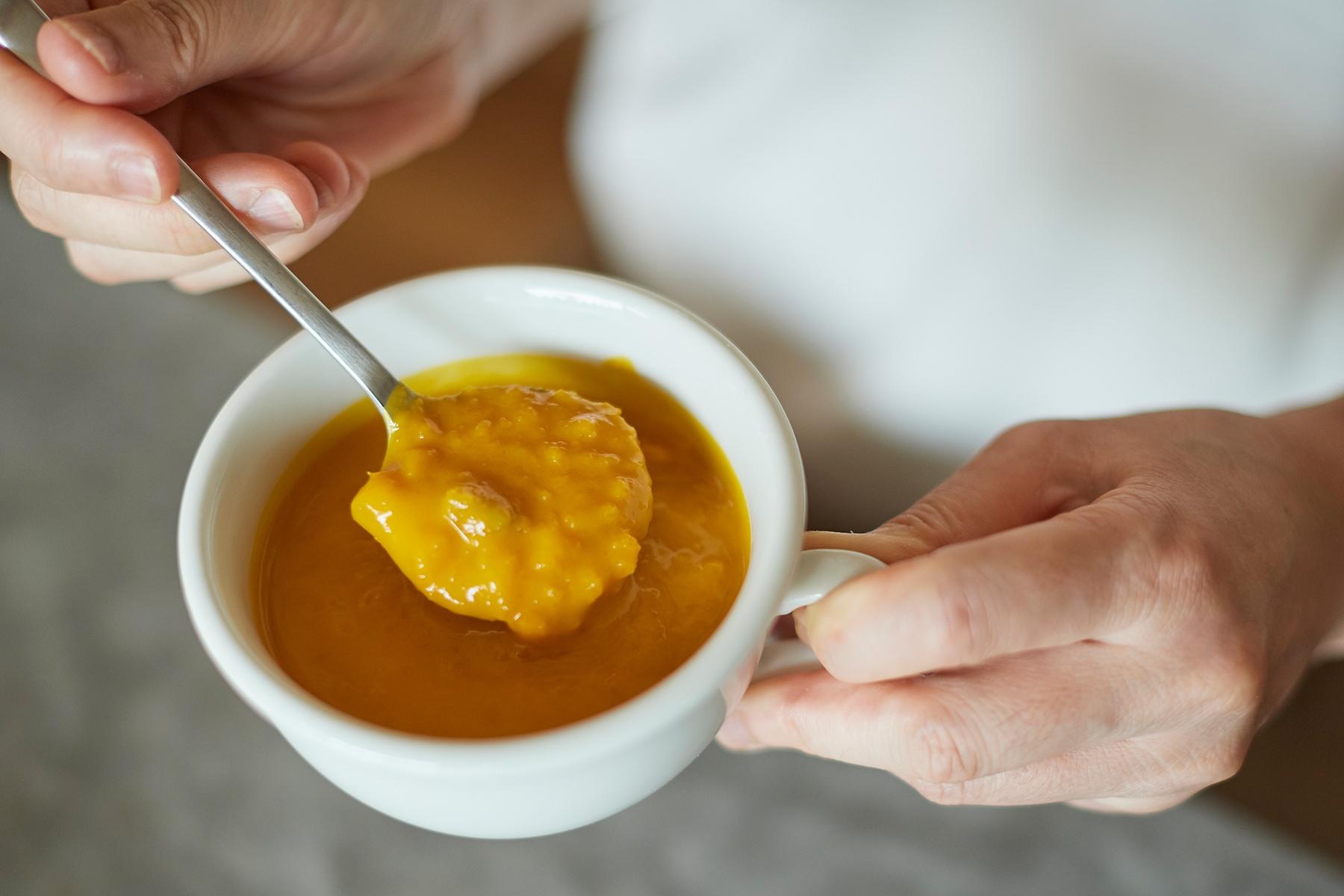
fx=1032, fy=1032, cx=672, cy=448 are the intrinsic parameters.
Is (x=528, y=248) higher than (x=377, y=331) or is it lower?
lower

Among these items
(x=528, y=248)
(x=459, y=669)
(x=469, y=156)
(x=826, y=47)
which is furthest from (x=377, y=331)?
(x=469, y=156)

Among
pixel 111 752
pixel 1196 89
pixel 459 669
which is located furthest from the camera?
pixel 111 752

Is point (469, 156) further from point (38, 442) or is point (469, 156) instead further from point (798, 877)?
point (798, 877)

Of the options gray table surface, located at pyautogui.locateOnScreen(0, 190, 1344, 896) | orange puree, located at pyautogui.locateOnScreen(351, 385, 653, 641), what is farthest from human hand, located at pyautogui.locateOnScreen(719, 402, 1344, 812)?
gray table surface, located at pyautogui.locateOnScreen(0, 190, 1344, 896)

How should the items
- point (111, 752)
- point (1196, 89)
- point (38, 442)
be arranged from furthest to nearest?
1. point (38, 442)
2. point (111, 752)
3. point (1196, 89)

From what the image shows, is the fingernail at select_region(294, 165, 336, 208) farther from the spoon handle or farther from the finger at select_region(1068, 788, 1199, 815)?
the finger at select_region(1068, 788, 1199, 815)
